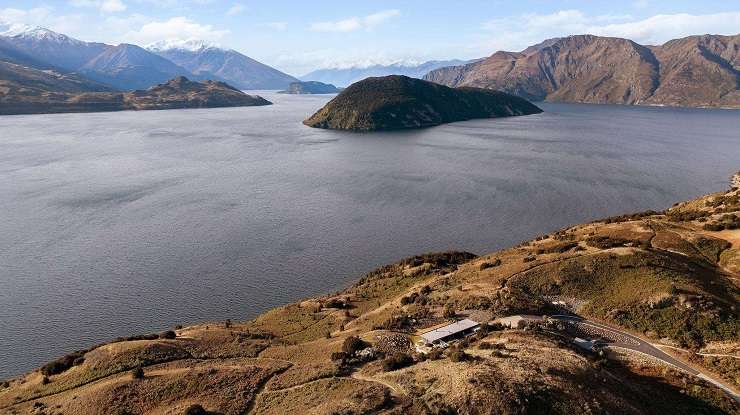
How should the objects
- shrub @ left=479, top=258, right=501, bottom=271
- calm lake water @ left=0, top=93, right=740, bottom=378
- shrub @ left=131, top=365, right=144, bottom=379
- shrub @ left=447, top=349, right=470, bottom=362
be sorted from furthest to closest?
calm lake water @ left=0, top=93, right=740, bottom=378
shrub @ left=479, top=258, right=501, bottom=271
shrub @ left=131, top=365, right=144, bottom=379
shrub @ left=447, top=349, right=470, bottom=362

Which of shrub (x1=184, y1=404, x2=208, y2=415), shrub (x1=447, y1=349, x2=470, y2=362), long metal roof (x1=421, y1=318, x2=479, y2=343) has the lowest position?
shrub (x1=184, y1=404, x2=208, y2=415)

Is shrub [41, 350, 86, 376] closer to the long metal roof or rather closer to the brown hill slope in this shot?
the brown hill slope

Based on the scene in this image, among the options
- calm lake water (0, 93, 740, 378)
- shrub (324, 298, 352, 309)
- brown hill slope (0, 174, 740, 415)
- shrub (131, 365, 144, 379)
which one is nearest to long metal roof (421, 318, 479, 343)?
brown hill slope (0, 174, 740, 415)

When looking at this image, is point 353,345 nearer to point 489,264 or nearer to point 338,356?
point 338,356

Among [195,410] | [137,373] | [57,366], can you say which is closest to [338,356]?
[195,410]

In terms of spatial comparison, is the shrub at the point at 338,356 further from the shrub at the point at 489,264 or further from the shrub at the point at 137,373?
the shrub at the point at 489,264

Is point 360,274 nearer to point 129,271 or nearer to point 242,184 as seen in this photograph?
point 129,271
